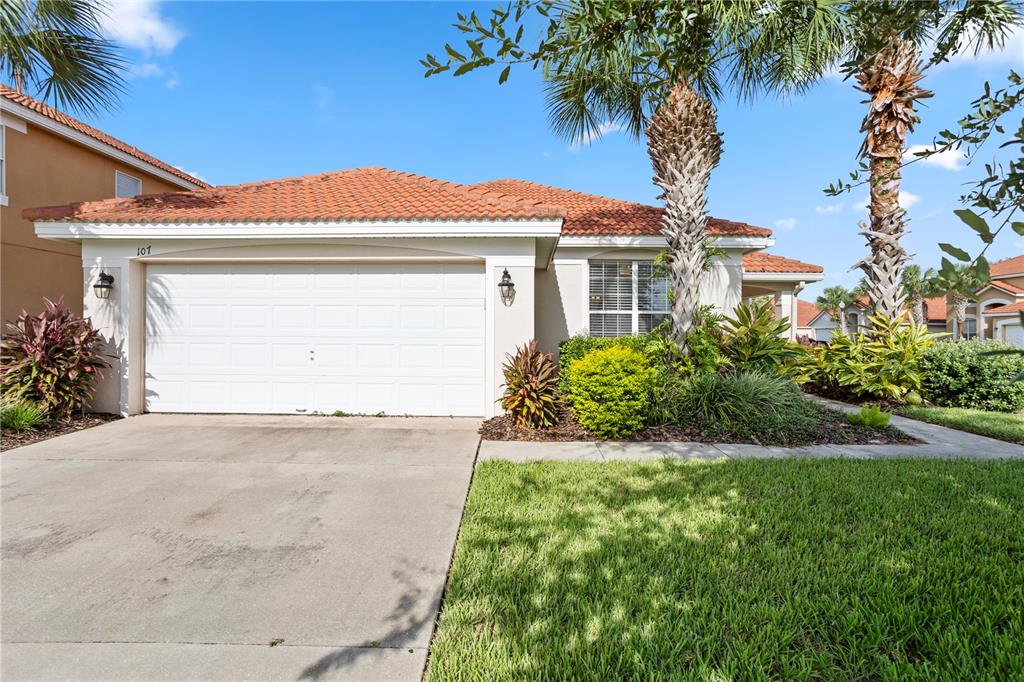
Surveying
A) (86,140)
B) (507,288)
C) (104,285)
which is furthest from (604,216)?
(86,140)

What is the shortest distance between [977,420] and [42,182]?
19.5 m

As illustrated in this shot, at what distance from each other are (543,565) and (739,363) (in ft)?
23.6

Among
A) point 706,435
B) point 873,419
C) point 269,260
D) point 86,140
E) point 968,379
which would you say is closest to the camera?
point 706,435

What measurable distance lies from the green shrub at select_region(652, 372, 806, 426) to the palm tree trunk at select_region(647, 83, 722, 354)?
930mm

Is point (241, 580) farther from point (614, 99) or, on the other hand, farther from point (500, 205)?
point (614, 99)

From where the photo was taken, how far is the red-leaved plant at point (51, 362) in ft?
22.9

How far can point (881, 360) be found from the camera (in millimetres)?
9281

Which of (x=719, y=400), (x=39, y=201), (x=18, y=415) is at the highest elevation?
(x=39, y=201)

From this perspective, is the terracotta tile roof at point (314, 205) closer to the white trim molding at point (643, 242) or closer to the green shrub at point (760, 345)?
the white trim molding at point (643, 242)

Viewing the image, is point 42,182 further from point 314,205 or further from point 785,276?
point 785,276

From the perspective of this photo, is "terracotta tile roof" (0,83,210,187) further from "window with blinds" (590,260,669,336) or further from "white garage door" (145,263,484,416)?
"window with blinds" (590,260,669,336)

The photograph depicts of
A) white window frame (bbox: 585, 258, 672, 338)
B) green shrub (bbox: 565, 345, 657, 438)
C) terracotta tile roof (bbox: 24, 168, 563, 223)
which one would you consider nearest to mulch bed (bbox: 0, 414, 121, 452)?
terracotta tile roof (bbox: 24, 168, 563, 223)

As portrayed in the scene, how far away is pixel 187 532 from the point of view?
3.73 m

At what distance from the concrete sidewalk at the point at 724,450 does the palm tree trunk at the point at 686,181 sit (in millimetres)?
2274
